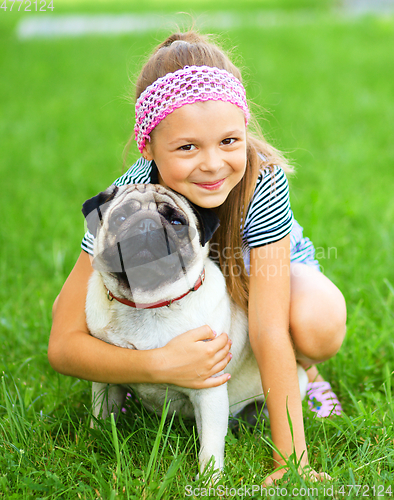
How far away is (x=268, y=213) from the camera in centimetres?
211

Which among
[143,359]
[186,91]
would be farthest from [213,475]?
[186,91]

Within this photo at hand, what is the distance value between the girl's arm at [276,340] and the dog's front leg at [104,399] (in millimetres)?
655

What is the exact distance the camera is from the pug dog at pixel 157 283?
1.78 meters

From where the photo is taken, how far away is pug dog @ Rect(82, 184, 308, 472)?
5.84 feet

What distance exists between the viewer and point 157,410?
82.9 inches

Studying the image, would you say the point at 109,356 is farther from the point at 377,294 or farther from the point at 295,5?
the point at 295,5

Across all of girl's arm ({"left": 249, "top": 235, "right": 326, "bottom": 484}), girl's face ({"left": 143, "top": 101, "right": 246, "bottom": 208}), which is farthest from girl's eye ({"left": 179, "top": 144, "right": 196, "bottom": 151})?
girl's arm ({"left": 249, "top": 235, "right": 326, "bottom": 484})

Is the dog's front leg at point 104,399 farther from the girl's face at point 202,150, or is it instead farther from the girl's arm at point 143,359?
the girl's face at point 202,150

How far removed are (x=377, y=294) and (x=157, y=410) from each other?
165 cm

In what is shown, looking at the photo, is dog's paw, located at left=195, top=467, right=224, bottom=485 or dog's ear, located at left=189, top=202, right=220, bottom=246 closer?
dog's paw, located at left=195, top=467, right=224, bottom=485

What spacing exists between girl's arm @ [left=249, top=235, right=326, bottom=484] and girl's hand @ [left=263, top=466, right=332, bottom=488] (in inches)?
3.3

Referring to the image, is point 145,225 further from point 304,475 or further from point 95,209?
point 304,475

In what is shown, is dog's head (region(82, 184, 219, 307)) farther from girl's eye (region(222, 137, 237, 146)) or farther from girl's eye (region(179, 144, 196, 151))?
girl's eye (region(222, 137, 237, 146))

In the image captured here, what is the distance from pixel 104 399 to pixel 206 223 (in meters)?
0.89
